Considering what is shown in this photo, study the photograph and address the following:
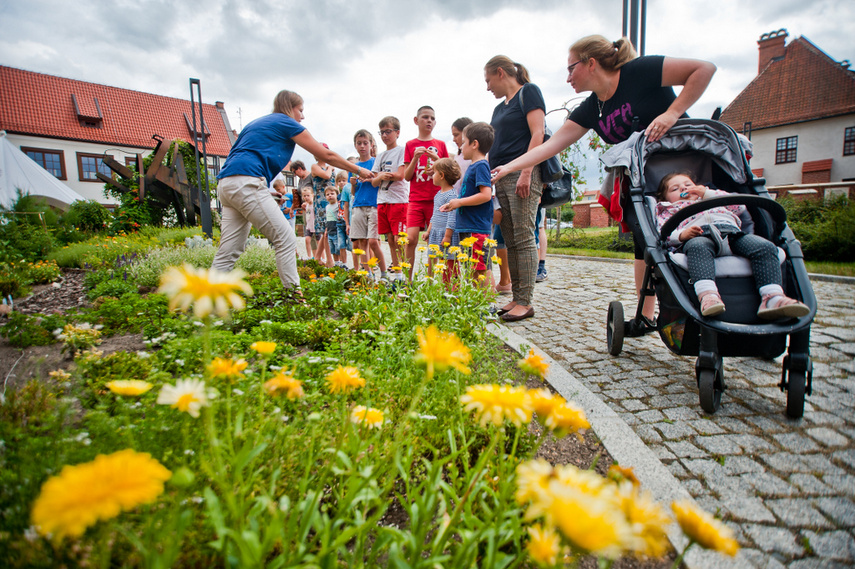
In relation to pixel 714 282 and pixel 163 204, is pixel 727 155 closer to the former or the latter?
pixel 714 282

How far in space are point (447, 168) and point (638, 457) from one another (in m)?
3.56

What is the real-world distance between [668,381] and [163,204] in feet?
58.3

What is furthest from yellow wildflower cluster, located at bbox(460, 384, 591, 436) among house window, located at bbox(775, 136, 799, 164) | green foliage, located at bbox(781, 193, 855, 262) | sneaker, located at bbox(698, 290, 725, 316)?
house window, located at bbox(775, 136, 799, 164)

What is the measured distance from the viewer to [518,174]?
422 centimetres

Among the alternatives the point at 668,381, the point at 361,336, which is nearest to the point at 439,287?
the point at 361,336

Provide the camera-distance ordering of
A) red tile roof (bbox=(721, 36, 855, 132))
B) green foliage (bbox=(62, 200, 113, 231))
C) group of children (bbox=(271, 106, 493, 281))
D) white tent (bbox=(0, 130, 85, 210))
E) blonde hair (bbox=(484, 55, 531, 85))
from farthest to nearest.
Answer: red tile roof (bbox=(721, 36, 855, 132)) < white tent (bbox=(0, 130, 85, 210)) < green foliage (bbox=(62, 200, 113, 231)) < group of children (bbox=(271, 106, 493, 281)) < blonde hair (bbox=(484, 55, 531, 85))

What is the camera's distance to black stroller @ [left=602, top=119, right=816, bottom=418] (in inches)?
83.7

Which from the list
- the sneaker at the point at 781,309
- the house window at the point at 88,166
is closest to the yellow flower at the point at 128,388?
the sneaker at the point at 781,309

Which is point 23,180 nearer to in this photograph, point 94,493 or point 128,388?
point 128,388

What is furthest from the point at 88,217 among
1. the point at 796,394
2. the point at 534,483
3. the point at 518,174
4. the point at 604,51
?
the point at 796,394

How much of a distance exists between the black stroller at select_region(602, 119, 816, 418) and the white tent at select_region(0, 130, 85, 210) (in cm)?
2095

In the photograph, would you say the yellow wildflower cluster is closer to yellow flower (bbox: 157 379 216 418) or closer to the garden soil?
the garden soil

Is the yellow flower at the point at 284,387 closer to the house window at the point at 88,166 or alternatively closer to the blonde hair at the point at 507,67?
the blonde hair at the point at 507,67

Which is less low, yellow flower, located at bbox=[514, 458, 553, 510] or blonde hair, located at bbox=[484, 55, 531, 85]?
blonde hair, located at bbox=[484, 55, 531, 85]
